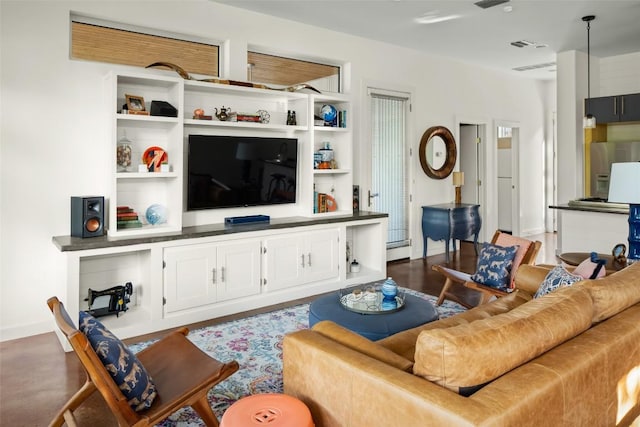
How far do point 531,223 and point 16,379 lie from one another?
8.95 meters

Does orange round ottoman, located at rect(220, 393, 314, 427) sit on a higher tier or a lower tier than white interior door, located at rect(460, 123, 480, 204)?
lower

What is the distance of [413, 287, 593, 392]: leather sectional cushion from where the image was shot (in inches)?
58.7

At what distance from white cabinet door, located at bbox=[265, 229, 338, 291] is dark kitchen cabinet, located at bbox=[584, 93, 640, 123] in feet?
15.0

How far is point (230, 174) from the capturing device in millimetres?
4676

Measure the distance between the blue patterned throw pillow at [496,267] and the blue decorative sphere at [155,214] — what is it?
284 centimetres

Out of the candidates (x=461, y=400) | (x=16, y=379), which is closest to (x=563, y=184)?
(x=461, y=400)

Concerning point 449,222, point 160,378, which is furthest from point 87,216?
point 449,222

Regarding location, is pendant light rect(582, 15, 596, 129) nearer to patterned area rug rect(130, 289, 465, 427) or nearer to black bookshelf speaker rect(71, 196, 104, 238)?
patterned area rug rect(130, 289, 465, 427)

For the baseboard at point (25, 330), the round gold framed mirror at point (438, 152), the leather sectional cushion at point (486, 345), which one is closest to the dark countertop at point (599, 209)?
the round gold framed mirror at point (438, 152)

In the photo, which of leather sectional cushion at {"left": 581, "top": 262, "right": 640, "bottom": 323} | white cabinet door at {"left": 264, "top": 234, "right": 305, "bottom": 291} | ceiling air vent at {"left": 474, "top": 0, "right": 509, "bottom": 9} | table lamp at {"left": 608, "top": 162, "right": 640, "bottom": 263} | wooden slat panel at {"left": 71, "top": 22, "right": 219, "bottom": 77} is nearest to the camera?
leather sectional cushion at {"left": 581, "top": 262, "right": 640, "bottom": 323}

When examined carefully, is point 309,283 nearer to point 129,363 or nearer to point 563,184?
point 129,363

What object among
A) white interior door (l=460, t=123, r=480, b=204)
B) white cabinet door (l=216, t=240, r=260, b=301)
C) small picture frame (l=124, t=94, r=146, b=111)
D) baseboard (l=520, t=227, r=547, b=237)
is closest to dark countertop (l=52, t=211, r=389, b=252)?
white cabinet door (l=216, t=240, r=260, b=301)

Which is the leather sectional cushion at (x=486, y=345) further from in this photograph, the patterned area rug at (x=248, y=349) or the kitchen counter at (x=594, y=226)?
the kitchen counter at (x=594, y=226)

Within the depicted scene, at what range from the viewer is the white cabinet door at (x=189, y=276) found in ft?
12.9
